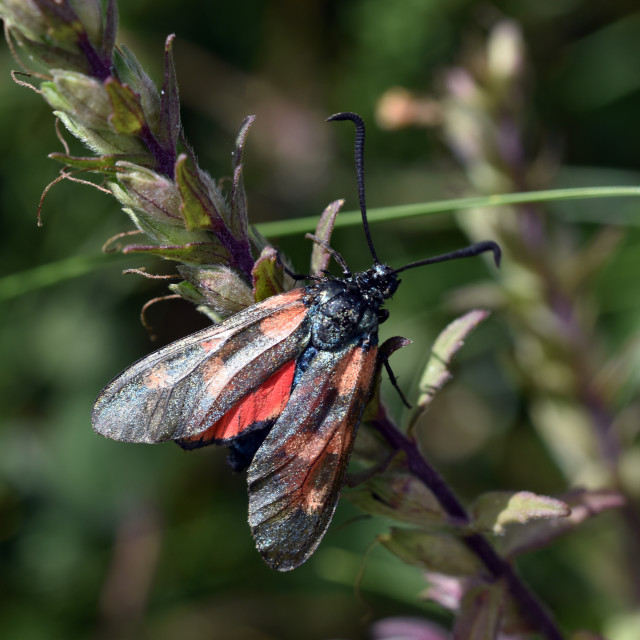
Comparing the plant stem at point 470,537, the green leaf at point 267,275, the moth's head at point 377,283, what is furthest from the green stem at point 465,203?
the plant stem at point 470,537

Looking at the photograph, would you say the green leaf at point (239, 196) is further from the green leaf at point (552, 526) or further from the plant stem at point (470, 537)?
Answer: the green leaf at point (552, 526)

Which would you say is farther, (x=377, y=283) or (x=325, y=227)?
(x=377, y=283)

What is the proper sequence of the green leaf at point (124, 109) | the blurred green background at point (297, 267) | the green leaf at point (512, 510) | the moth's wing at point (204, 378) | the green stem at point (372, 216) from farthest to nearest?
the blurred green background at point (297, 267)
the green stem at point (372, 216)
the moth's wing at point (204, 378)
the green leaf at point (512, 510)
the green leaf at point (124, 109)

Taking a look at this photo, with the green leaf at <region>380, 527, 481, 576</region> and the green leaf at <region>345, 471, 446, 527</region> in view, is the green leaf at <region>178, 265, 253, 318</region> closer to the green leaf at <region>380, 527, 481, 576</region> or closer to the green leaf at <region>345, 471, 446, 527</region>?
the green leaf at <region>345, 471, 446, 527</region>

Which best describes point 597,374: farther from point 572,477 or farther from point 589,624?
point 589,624

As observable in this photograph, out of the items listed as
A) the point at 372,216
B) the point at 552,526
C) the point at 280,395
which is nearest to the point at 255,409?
the point at 280,395

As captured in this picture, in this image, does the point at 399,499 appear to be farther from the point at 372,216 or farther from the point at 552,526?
the point at 372,216

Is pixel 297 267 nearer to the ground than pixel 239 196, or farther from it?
nearer to the ground
